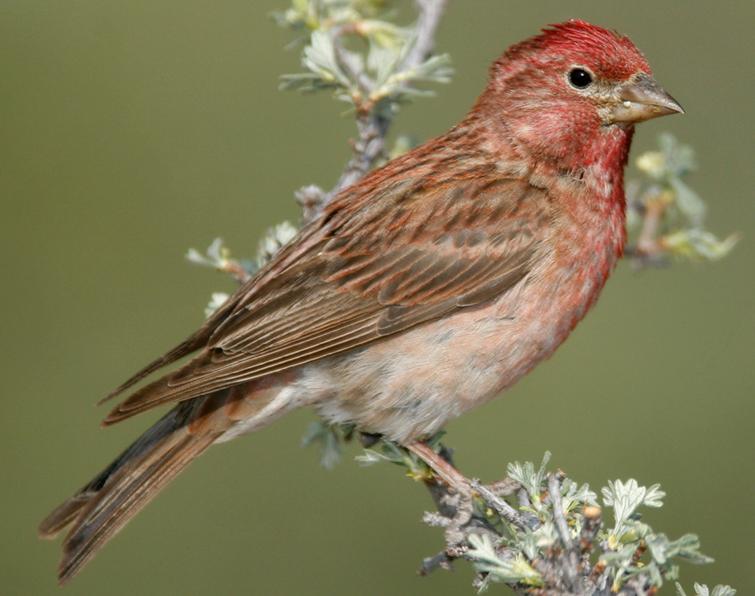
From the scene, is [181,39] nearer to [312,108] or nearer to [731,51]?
[312,108]

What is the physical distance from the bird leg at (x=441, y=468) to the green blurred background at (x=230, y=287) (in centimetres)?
210

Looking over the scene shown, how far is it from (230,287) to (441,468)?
3925 mm

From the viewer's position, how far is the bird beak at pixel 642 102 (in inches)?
233

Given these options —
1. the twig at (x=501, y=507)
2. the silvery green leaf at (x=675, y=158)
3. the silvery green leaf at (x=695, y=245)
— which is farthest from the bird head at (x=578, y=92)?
the twig at (x=501, y=507)

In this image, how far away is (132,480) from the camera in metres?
5.89

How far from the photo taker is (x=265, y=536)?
8.21 metres

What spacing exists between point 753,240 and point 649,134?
1.13 m

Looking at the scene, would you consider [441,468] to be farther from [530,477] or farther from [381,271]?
[530,477]

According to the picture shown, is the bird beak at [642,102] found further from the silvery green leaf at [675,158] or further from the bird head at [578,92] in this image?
the silvery green leaf at [675,158]

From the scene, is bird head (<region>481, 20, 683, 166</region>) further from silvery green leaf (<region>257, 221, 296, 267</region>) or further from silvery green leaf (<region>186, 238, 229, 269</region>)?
silvery green leaf (<region>186, 238, 229, 269</region>)

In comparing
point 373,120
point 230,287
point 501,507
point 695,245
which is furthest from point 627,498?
point 230,287

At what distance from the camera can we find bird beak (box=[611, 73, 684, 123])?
5918 mm

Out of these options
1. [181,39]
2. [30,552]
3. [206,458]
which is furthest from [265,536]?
[181,39]

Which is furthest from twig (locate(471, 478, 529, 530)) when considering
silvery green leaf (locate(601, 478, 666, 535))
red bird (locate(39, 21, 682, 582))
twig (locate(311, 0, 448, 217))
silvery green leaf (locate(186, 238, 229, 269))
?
twig (locate(311, 0, 448, 217))
